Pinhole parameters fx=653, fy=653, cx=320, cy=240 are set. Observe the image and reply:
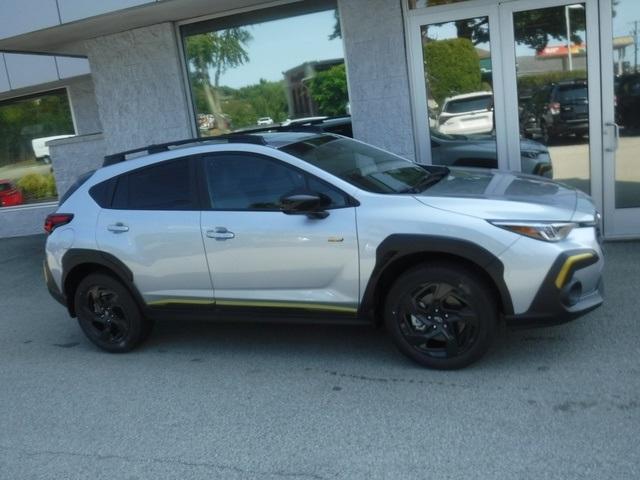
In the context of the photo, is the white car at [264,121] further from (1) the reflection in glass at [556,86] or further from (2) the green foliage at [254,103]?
(1) the reflection in glass at [556,86]

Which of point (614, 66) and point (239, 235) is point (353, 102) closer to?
point (614, 66)

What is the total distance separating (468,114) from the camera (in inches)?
291

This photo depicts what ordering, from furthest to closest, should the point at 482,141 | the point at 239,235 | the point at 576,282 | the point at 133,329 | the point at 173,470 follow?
the point at 482,141
the point at 133,329
the point at 239,235
the point at 576,282
the point at 173,470

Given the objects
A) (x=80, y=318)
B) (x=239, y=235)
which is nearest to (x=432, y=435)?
(x=239, y=235)

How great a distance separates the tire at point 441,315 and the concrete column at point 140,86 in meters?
5.48

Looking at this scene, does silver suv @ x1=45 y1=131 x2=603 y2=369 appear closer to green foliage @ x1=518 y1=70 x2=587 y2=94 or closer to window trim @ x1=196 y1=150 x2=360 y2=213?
window trim @ x1=196 y1=150 x2=360 y2=213

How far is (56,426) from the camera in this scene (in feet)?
14.1

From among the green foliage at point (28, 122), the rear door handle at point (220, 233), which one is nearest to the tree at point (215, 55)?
the rear door handle at point (220, 233)

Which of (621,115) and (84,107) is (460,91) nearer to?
(621,115)

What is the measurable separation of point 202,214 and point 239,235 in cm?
39

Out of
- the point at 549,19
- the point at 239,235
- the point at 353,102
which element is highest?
the point at 549,19

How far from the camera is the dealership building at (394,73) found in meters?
6.90

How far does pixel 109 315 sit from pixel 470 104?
450cm

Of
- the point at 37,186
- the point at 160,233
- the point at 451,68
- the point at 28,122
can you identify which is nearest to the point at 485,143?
the point at 451,68
